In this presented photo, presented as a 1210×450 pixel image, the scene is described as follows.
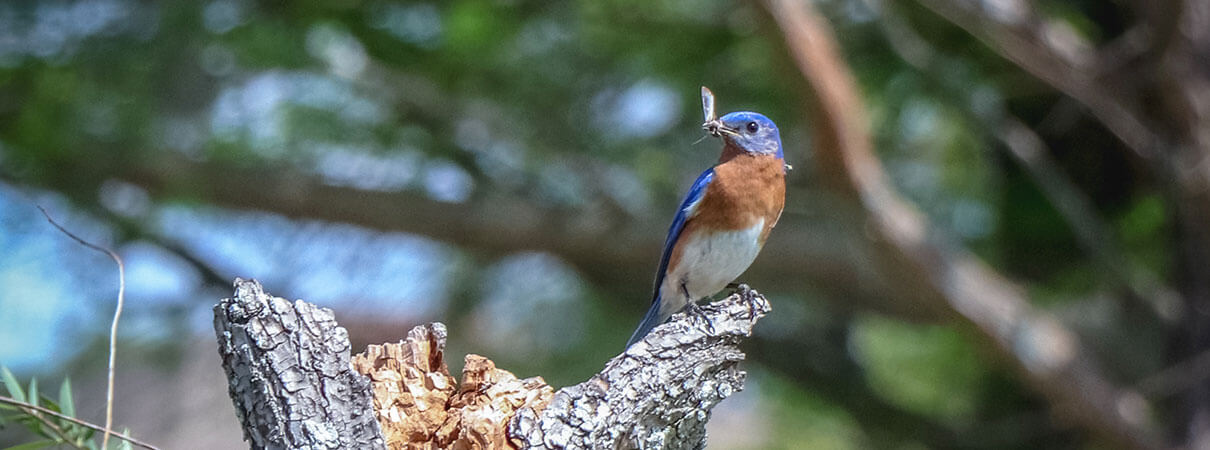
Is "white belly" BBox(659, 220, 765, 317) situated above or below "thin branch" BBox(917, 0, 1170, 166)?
below

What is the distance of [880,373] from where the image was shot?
8266 mm

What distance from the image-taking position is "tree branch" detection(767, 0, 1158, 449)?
528cm

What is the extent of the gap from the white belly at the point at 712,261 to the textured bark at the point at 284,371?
2.11 meters

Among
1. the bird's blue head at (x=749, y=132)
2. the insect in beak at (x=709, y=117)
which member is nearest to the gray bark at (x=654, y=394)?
the insect in beak at (x=709, y=117)

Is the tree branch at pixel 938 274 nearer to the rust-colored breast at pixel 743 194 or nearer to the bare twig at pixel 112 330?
the rust-colored breast at pixel 743 194

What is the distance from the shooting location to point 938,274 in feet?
18.6

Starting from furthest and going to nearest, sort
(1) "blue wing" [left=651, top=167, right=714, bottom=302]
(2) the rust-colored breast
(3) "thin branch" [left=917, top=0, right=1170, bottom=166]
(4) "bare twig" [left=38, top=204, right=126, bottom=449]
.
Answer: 1. (3) "thin branch" [left=917, top=0, right=1170, bottom=166]
2. (1) "blue wing" [left=651, top=167, right=714, bottom=302]
3. (2) the rust-colored breast
4. (4) "bare twig" [left=38, top=204, right=126, bottom=449]

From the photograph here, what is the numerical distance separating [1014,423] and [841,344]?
122 cm

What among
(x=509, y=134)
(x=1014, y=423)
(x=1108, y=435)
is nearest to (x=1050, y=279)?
(x=1014, y=423)

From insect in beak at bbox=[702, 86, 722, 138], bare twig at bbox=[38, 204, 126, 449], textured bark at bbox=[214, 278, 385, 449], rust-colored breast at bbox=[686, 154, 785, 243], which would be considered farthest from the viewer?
rust-colored breast at bbox=[686, 154, 785, 243]

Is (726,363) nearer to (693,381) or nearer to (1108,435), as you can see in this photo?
(693,381)

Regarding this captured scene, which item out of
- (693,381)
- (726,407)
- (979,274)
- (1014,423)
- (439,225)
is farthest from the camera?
(726,407)

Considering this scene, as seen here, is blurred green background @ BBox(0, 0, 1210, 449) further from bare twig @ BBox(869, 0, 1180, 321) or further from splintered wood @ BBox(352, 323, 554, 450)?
splintered wood @ BBox(352, 323, 554, 450)

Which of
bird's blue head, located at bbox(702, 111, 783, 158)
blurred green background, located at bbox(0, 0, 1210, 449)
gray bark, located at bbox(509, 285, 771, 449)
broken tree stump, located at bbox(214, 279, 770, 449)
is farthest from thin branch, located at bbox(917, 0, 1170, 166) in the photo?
gray bark, located at bbox(509, 285, 771, 449)
